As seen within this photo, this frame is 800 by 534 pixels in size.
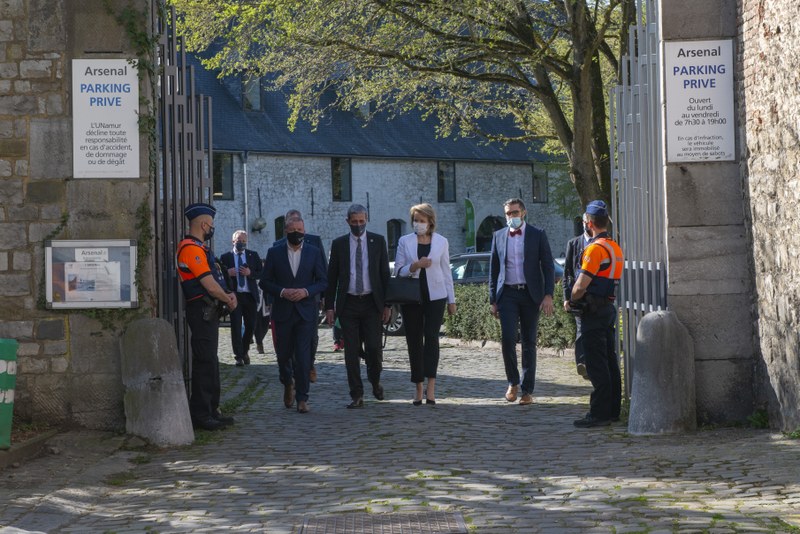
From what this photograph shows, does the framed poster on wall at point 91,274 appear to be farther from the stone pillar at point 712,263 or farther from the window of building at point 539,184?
the window of building at point 539,184

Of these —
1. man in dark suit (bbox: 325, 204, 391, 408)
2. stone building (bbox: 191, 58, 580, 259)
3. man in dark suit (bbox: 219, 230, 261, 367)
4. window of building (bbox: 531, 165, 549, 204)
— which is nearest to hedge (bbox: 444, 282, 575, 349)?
man in dark suit (bbox: 219, 230, 261, 367)

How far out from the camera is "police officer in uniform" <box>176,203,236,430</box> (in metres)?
10.8

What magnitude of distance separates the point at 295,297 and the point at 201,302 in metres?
1.42

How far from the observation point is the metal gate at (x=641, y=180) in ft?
34.8

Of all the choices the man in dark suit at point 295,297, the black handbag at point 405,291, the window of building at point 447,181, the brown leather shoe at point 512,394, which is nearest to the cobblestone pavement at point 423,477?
the man in dark suit at point 295,297

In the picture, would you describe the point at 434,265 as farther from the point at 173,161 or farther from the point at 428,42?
the point at 428,42

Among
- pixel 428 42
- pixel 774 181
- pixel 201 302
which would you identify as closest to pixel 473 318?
pixel 428 42

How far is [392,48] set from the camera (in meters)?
20.8

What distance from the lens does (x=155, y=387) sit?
405 inches

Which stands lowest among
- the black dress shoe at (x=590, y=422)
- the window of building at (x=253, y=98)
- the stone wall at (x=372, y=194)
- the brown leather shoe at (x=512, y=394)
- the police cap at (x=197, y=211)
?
the black dress shoe at (x=590, y=422)

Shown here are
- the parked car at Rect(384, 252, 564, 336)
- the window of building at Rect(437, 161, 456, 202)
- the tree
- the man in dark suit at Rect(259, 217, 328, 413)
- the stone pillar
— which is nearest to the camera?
the stone pillar

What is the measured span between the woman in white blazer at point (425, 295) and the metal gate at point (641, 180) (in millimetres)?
1840

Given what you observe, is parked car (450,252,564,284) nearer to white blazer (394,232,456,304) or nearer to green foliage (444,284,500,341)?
green foliage (444,284,500,341)

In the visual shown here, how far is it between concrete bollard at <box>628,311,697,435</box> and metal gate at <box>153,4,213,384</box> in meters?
4.04
